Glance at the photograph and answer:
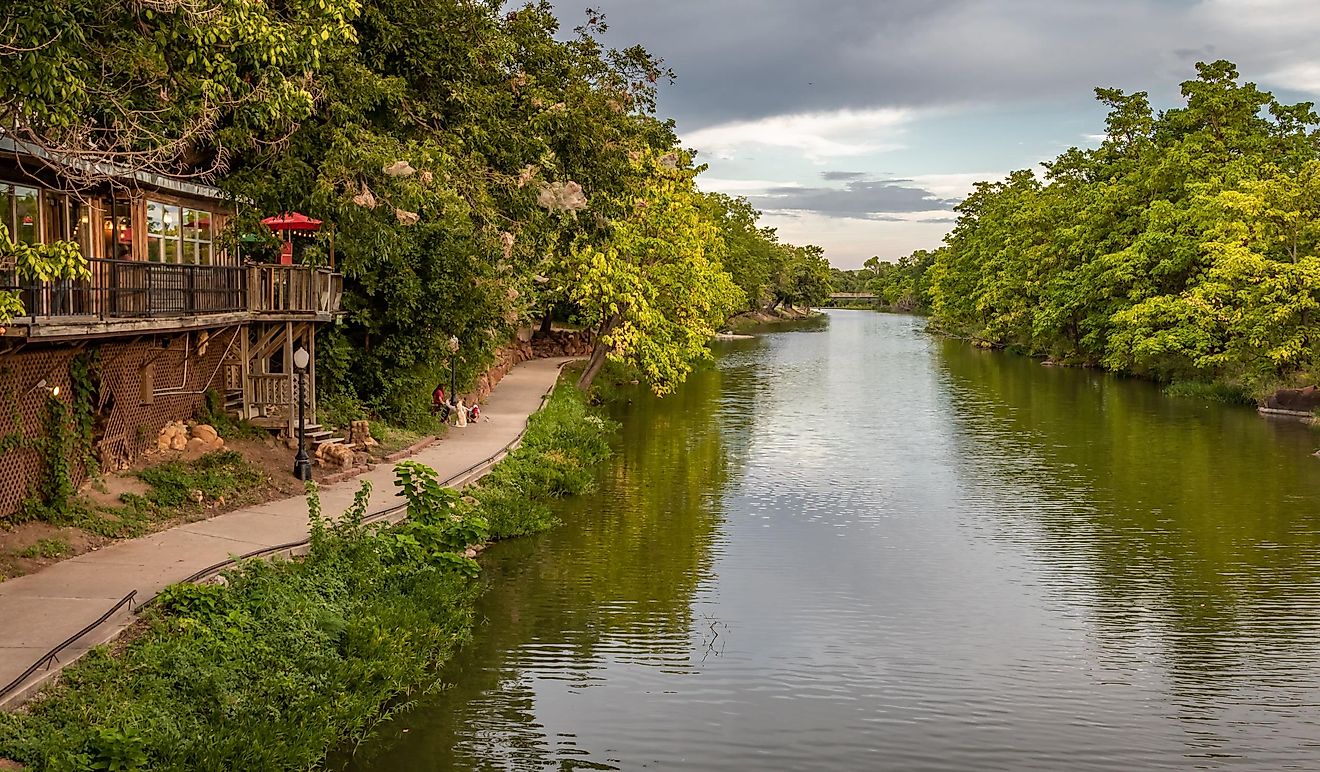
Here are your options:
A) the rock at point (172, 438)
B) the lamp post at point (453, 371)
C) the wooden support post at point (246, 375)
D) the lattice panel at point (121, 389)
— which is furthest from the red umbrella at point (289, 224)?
the lamp post at point (453, 371)

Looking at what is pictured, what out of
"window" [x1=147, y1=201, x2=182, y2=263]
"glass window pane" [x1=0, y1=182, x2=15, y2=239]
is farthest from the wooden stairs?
"glass window pane" [x1=0, y1=182, x2=15, y2=239]

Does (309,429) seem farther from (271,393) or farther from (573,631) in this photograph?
(573,631)

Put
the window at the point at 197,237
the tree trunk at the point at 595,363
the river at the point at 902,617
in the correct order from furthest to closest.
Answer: the tree trunk at the point at 595,363 → the window at the point at 197,237 → the river at the point at 902,617

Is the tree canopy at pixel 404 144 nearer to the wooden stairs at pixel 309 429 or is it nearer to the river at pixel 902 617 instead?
the wooden stairs at pixel 309 429

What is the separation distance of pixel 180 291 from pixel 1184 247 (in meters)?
44.5

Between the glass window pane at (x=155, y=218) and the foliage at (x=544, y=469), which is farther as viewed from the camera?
the glass window pane at (x=155, y=218)

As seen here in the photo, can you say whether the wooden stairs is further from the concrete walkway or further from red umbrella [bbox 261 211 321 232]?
red umbrella [bbox 261 211 321 232]

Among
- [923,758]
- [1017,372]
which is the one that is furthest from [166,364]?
[1017,372]

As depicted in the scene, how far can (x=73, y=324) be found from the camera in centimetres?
1560

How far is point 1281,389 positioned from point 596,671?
35.7 metres

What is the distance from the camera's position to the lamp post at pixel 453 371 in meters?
29.0

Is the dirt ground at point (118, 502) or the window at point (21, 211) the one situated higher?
the window at point (21, 211)

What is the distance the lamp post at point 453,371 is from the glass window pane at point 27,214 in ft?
34.8

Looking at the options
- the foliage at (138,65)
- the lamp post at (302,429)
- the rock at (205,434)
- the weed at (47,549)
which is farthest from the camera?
the lamp post at (302,429)
